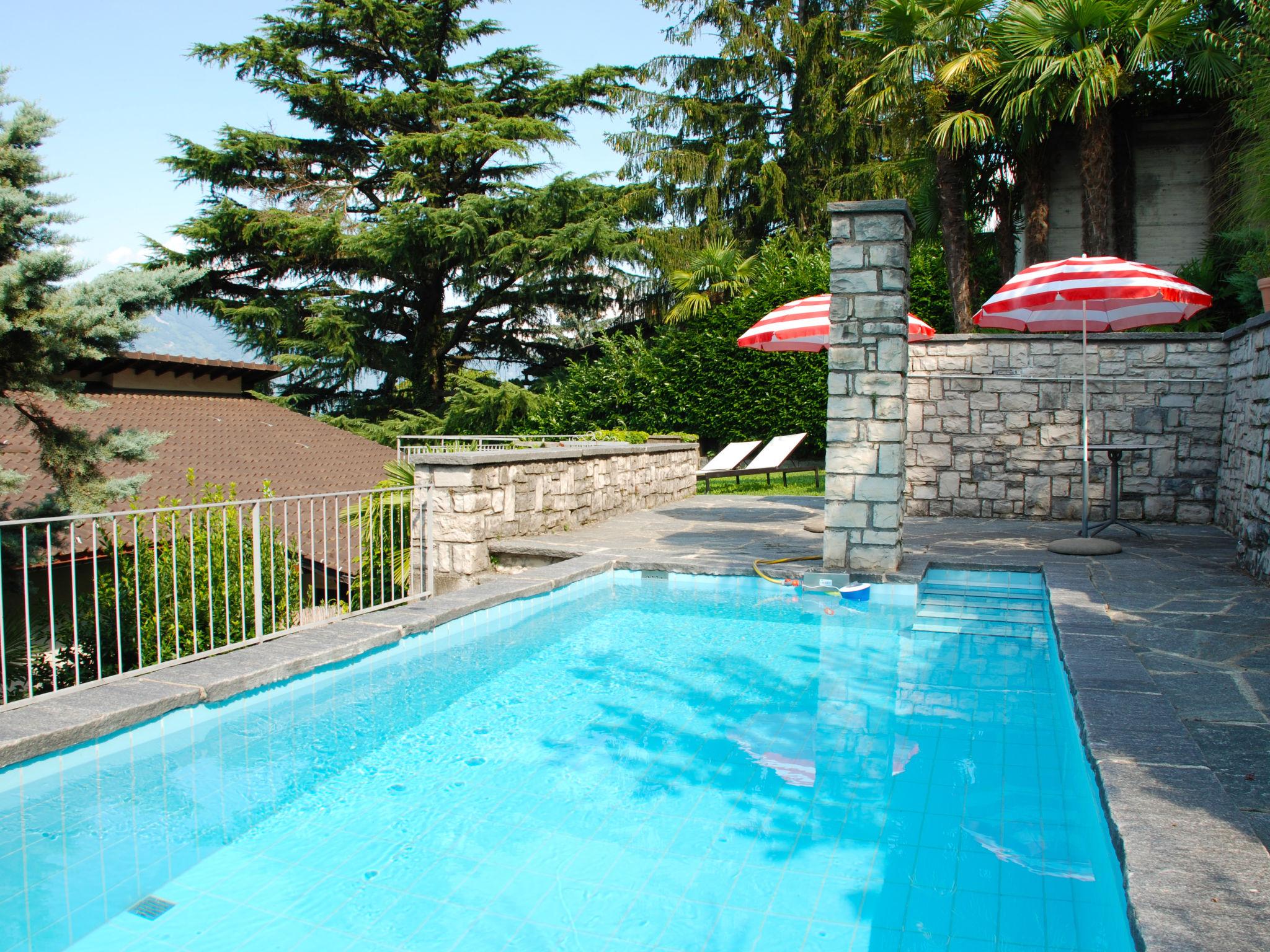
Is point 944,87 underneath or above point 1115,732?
above

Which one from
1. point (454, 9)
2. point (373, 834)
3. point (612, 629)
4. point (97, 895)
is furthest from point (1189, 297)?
point (454, 9)

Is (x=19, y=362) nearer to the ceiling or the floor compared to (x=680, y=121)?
nearer to the floor

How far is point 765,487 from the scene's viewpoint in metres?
15.1

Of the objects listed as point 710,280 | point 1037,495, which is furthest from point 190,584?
point 710,280

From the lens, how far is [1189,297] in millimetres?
6996

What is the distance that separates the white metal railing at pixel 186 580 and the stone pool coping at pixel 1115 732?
591 mm

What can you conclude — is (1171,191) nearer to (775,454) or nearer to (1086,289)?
(775,454)

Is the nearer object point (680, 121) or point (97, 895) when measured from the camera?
point (97, 895)

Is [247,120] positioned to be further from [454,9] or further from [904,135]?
[904,135]

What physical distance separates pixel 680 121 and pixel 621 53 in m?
2.39

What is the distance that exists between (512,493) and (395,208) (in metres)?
15.0

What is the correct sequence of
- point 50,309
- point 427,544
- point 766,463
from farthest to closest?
point 766,463 → point 50,309 → point 427,544

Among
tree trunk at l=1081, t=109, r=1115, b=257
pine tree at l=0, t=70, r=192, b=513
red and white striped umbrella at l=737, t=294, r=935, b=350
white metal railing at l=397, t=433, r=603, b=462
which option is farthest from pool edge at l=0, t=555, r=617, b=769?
tree trunk at l=1081, t=109, r=1115, b=257

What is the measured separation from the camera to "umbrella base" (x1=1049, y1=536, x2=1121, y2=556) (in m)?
7.20
